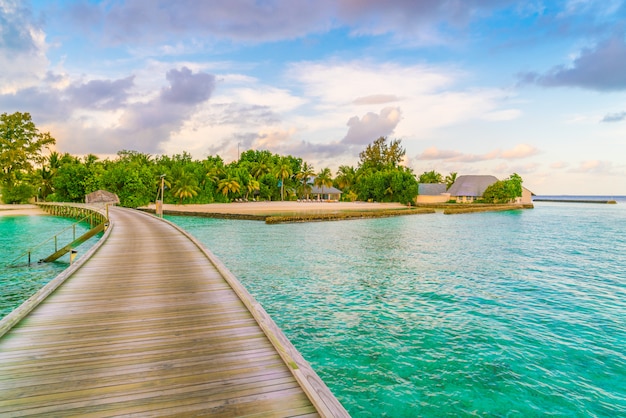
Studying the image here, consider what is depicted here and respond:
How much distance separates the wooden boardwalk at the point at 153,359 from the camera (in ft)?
14.6

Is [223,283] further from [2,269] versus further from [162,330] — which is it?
[2,269]

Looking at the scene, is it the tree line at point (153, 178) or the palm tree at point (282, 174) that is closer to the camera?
the tree line at point (153, 178)

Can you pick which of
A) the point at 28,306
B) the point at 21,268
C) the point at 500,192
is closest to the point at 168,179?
the point at 21,268

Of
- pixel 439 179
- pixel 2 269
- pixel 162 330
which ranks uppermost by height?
pixel 439 179

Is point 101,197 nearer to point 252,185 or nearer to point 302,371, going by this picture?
point 252,185

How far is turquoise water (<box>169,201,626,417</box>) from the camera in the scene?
737cm

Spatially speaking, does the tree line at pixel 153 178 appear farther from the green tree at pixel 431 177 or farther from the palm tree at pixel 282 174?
the green tree at pixel 431 177

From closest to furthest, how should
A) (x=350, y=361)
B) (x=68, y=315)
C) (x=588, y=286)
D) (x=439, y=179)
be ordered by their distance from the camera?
(x=68, y=315) < (x=350, y=361) < (x=588, y=286) < (x=439, y=179)

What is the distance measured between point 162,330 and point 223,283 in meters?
Answer: 3.70

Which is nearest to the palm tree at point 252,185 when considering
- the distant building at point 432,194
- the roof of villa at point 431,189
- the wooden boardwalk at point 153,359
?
the distant building at point 432,194

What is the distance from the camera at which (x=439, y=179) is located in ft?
397

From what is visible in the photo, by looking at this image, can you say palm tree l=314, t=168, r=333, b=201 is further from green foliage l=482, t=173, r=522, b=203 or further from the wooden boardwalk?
the wooden boardwalk

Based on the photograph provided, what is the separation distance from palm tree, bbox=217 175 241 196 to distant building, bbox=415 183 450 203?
5001 centimetres

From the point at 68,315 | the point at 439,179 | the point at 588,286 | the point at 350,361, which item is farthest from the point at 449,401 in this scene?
the point at 439,179
